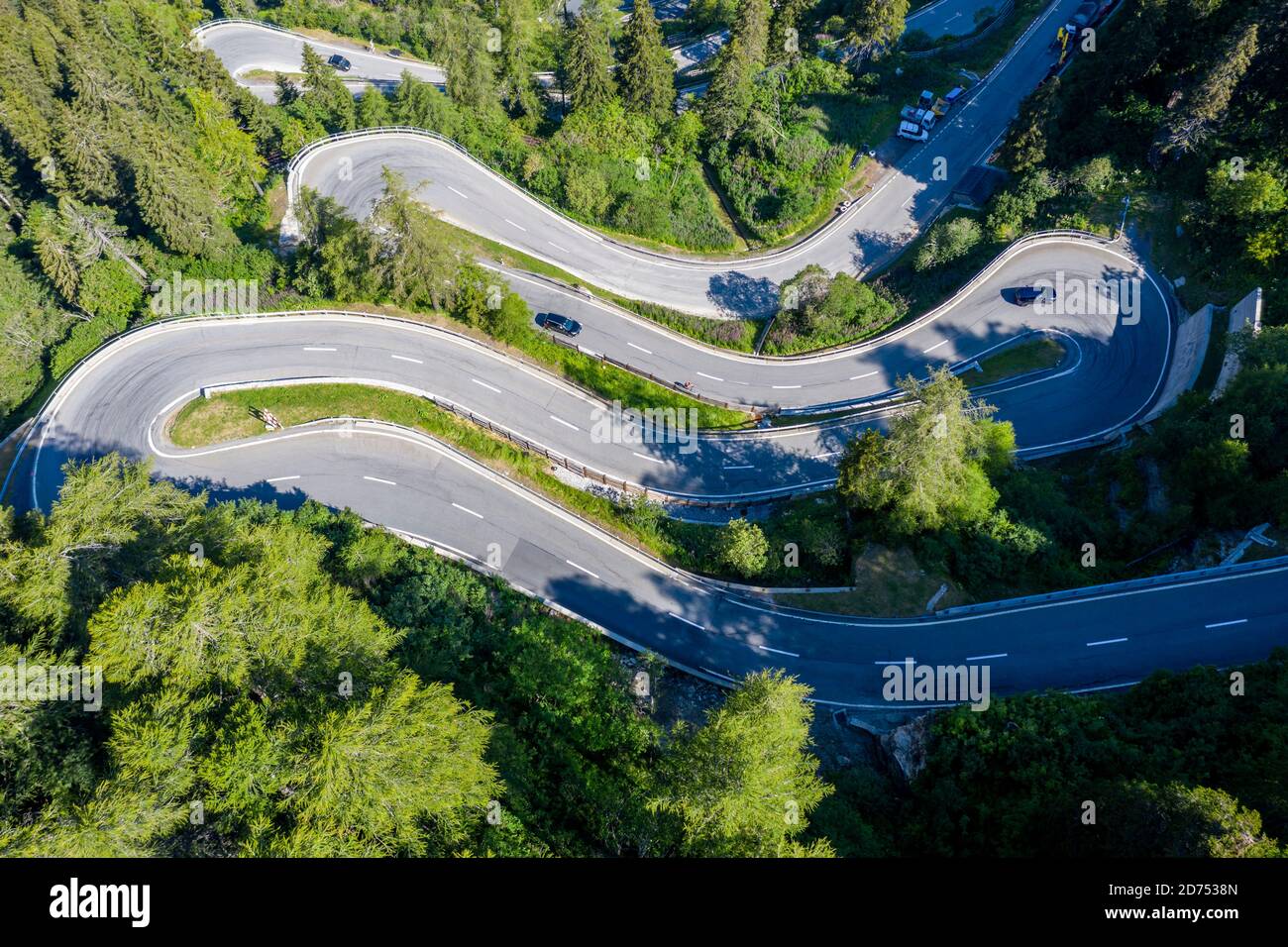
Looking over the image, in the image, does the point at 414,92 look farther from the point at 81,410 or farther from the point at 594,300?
the point at 81,410

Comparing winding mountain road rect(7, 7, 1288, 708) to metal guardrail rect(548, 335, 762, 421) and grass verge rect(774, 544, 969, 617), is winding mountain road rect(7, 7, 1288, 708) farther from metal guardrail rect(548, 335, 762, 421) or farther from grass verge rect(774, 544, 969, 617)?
metal guardrail rect(548, 335, 762, 421)

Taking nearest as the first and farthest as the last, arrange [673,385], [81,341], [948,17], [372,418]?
[372,418] < [81,341] < [673,385] < [948,17]

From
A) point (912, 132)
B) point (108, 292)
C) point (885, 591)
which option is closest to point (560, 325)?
point (885, 591)

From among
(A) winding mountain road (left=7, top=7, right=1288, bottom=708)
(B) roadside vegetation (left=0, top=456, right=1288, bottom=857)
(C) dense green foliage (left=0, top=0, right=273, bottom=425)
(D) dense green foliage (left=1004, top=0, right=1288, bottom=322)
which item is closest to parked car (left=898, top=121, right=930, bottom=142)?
(A) winding mountain road (left=7, top=7, right=1288, bottom=708)

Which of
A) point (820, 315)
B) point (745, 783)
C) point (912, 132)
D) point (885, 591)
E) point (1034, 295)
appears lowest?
point (745, 783)

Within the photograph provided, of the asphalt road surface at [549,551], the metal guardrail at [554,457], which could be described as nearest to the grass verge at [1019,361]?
the metal guardrail at [554,457]

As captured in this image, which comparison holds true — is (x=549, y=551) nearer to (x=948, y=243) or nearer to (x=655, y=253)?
(x=655, y=253)

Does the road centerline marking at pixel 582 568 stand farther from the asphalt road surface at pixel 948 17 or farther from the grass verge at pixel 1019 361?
the asphalt road surface at pixel 948 17
